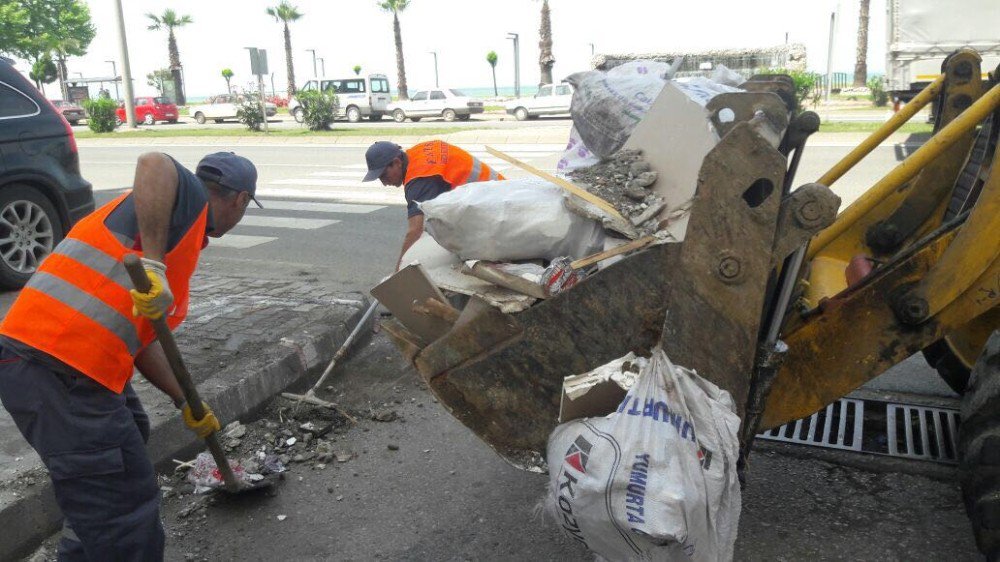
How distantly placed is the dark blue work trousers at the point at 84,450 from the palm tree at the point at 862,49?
127 ft

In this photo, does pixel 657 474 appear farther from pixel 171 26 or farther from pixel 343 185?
pixel 171 26

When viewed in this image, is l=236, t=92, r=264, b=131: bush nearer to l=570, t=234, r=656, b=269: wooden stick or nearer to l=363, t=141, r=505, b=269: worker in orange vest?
l=363, t=141, r=505, b=269: worker in orange vest

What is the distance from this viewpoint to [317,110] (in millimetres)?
23875

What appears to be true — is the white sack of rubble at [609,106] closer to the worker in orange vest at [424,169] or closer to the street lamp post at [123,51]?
the worker in orange vest at [424,169]

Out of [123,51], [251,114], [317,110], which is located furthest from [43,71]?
[317,110]

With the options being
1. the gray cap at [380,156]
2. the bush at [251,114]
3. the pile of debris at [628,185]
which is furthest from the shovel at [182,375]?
the bush at [251,114]

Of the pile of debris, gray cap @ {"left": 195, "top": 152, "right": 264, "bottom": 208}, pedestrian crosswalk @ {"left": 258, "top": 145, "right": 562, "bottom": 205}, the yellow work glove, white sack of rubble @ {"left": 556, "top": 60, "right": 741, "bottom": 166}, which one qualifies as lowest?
pedestrian crosswalk @ {"left": 258, "top": 145, "right": 562, "bottom": 205}

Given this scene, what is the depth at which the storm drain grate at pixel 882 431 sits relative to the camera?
139 inches

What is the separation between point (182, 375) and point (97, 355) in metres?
0.37

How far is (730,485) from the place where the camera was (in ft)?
6.88

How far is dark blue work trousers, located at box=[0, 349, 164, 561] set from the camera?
2424mm

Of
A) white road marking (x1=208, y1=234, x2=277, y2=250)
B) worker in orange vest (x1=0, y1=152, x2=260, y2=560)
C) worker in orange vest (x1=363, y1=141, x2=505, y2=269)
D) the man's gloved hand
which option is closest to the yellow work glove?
worker in orange vest (x1=0, y1=152, x2=260, y2=560)

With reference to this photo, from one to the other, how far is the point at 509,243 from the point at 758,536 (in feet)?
4.49

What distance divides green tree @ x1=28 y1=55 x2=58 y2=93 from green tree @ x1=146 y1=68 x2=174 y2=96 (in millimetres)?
6027
